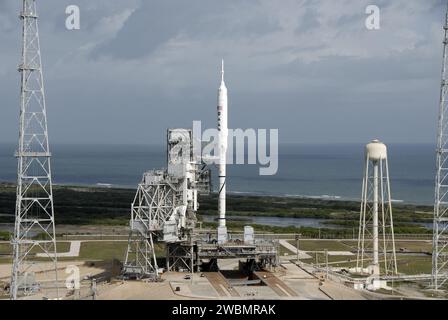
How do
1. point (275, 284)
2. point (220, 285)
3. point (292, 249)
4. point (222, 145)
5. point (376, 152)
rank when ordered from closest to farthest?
point (220, 285)
point (275, 284)
point (376, 152)
point (222, 145)
point (292, 249)

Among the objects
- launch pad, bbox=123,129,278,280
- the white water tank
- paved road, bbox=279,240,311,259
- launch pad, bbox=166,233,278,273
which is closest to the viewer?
launch pad, bbox=123,129,278,280

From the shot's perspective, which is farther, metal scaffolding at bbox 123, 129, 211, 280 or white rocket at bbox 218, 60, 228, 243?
white rocket at bbox 218, 60, 228, 243

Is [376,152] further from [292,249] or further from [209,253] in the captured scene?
[292,249]

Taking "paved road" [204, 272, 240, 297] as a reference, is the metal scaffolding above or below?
above

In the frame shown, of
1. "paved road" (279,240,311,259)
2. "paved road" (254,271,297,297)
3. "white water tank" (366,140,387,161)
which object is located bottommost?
"paved road" (254,271,297,297)

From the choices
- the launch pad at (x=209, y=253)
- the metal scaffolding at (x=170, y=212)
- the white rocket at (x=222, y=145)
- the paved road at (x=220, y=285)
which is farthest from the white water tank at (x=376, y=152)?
the paved road at (x=220, y=285)

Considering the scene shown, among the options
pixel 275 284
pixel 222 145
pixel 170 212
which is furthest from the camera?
pixel 222 145

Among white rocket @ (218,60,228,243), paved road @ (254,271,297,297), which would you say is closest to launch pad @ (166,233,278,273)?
paved road @ (254,271,297,297)

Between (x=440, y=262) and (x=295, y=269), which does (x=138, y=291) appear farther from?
(x=440, y=262)

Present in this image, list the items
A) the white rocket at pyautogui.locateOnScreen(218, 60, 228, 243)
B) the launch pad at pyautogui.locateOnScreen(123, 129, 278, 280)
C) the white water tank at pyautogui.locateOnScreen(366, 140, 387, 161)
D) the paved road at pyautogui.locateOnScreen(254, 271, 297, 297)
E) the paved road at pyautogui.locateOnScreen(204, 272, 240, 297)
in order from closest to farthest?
1. the paved road at pyautogui.locateOnScreen(204, 272, 240, 297)
2. the paved road at pyautogui.locateOnScreen(254, 271, 297, 297)
3. the launch pad at pyautogui.locateOnScreen(123, 129, 278, 280)
4. the white water tank at pyautogui.locateOnScreen(366, 140, 387, 161)
5. the white rocket at pyautogui.locateOnScreen(218, 60, 228, 243)

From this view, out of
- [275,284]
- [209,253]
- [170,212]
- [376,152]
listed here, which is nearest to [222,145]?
[170,212]

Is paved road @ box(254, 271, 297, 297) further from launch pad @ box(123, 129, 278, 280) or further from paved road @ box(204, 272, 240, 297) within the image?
paved road @ box(204, 272, 240, 297)

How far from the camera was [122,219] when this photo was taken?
11319 centimetres
